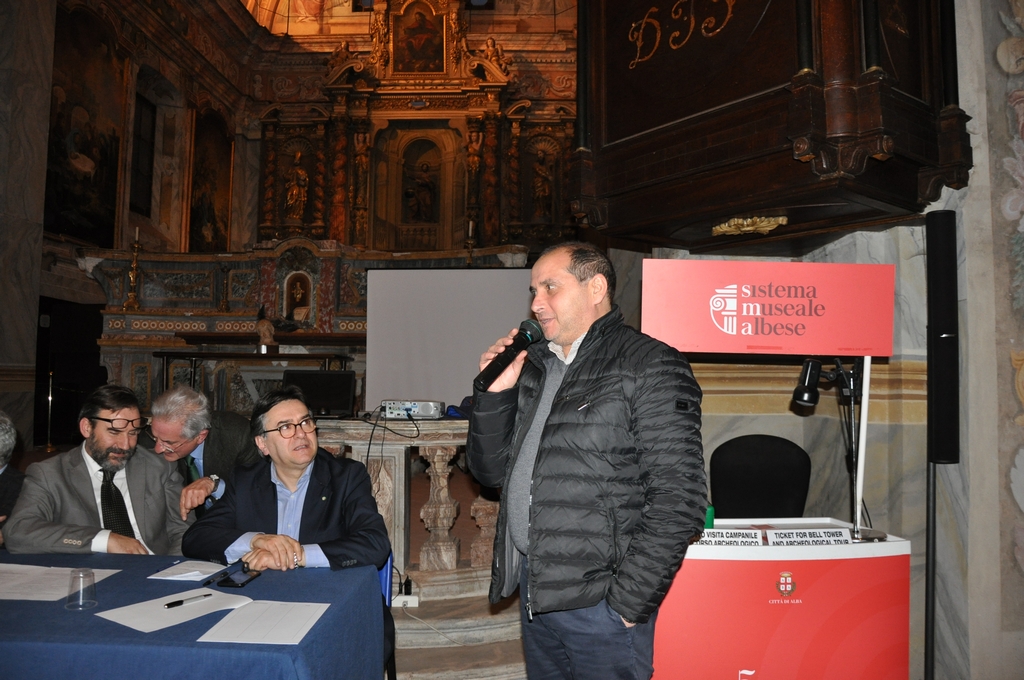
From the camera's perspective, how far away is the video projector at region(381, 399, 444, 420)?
4.05 m

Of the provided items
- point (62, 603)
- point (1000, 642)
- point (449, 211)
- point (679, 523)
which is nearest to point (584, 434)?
point (679, 523)

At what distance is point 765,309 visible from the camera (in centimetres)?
279

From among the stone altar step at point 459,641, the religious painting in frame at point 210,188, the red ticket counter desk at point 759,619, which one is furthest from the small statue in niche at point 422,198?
the red ticket counter desk at point 759,619

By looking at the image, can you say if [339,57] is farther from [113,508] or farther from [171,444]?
[113,508]

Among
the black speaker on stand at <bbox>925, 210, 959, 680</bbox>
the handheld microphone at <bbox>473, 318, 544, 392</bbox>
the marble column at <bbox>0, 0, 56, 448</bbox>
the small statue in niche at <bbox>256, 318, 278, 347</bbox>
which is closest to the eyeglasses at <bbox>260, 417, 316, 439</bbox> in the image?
the handheld microphone at <bbox>473, 318, 544, 392</bbox>

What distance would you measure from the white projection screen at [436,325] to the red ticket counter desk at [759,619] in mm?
5607

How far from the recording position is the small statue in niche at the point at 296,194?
49.5 feet

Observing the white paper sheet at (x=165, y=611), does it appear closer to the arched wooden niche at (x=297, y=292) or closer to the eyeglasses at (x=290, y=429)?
the eyeglasses at (x=290, y=429)

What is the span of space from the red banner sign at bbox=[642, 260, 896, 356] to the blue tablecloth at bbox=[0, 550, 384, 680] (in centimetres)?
156

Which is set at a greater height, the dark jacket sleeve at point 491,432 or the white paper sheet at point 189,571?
the dark jacket sleeve at point 491,432

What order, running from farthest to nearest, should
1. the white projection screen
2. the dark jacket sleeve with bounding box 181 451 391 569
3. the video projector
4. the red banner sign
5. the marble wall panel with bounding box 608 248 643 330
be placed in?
1. the white projection screen
2. the marble wall panel with bounding box 608 248 643 330
3. the video projector
4. the red banner sign
5. the dark jacket sleeve with bounding box 181 451 391 569

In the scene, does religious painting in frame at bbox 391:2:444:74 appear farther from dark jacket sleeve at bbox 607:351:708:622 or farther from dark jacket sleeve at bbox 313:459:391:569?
dark jacket sleeve at bbox 607:351:708:622

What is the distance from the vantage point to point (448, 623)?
12.2 ft

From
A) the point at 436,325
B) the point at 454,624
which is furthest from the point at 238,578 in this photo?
the point at 436,325
